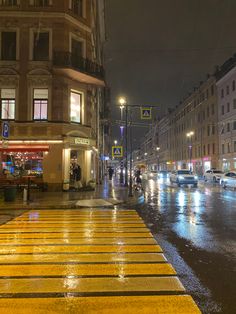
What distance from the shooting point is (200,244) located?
912cm

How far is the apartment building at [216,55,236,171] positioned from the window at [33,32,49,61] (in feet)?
125

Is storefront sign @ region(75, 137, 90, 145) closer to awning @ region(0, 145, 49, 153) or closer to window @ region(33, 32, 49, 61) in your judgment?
awning @ region(0, 145, 49, 153)

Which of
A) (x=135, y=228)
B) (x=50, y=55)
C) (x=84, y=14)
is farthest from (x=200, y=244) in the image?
(x=84, y=14)

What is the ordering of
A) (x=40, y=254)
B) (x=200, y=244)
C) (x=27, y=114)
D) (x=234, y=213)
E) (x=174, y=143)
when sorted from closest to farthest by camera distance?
1. (x=40, y=254)
2. (x=200, y=244)
3. (x=234, y=213)
4. (x=27, y=114)
5. (x=174, y=143)

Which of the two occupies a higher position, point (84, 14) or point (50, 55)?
point (84, 14)

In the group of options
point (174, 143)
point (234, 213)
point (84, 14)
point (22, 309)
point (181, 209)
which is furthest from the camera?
point (174, 143)

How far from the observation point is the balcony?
26.2 metres

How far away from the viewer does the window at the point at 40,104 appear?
87.7 feet

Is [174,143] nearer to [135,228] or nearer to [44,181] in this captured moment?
[44,181]

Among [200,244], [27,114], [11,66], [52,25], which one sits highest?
[52,25]

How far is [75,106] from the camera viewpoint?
27969 millimetres

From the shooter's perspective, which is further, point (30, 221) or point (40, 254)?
point (30, 221)

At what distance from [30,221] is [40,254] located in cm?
536

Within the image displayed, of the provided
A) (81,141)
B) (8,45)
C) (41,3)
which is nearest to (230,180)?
(81,141)
